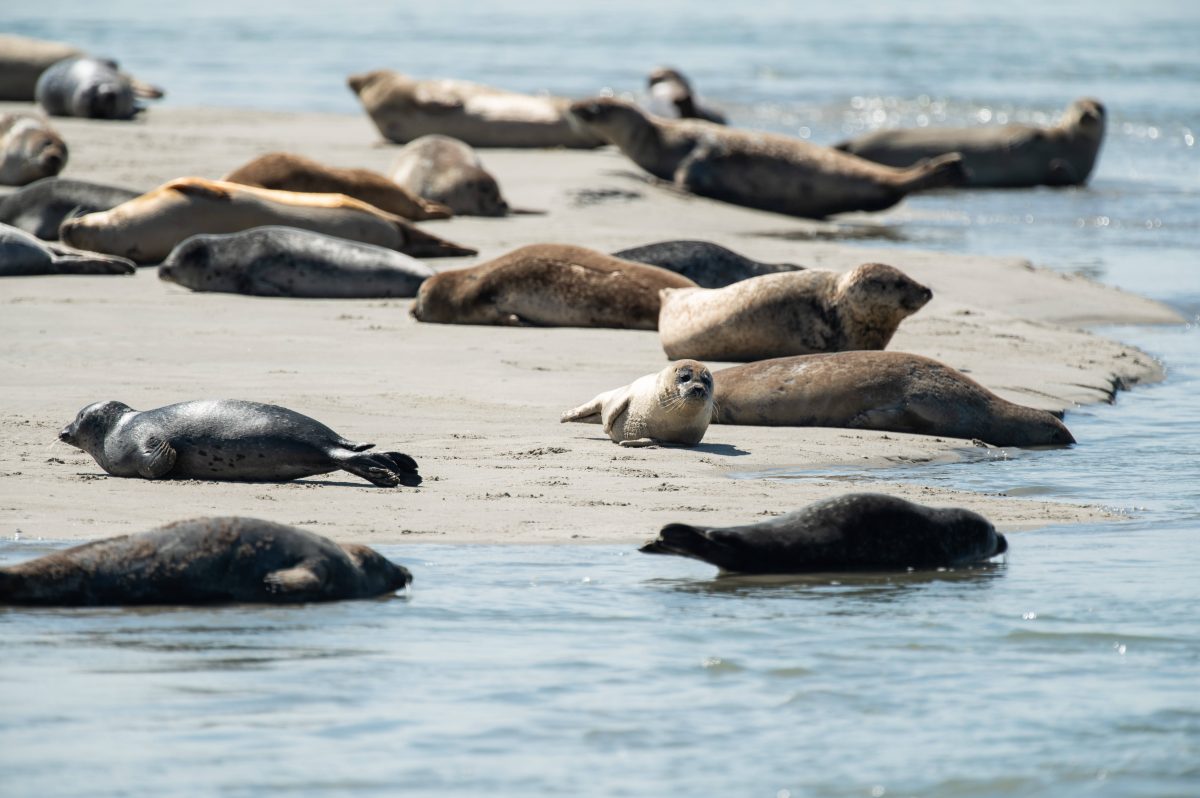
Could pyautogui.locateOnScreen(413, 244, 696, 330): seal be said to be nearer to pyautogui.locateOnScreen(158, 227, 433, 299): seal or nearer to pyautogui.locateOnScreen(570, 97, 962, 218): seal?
pyautogui.locateOnScreen(158, 227, 433, 299): seal

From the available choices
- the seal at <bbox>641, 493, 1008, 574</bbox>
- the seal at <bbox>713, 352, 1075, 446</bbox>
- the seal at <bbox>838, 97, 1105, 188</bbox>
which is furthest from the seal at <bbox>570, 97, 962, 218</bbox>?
the seal at <bbox>641, 493, 1008, 574</bbox>

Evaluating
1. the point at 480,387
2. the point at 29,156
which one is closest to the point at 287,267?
the point at 480,387

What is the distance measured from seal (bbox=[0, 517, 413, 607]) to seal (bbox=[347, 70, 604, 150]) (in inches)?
487

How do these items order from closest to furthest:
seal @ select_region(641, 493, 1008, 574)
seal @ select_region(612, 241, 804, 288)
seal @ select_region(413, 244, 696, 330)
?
seal @ select_region(641, 493, 1008, 574) → seal @ select_region(413, 244, 696, 330) → seal @ select_region(612, 241, 804, 288)

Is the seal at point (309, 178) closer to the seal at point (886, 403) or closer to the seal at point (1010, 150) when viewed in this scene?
the seal at point (886, 403)

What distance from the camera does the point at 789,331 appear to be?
8.07m

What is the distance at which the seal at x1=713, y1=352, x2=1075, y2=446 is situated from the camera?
6.67 m

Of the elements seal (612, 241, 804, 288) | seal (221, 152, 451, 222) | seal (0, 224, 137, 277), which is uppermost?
seal (221, 152, 451, 222)

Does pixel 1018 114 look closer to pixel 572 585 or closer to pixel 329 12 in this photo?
pixel 572 585

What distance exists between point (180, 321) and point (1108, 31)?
124ft

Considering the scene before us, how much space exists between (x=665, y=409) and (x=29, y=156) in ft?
25.8

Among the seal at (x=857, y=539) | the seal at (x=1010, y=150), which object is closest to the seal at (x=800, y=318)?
the seal at (x=857, y=539)

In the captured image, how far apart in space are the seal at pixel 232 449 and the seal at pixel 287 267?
405 centimetres

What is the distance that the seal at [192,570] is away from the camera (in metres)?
4.21
